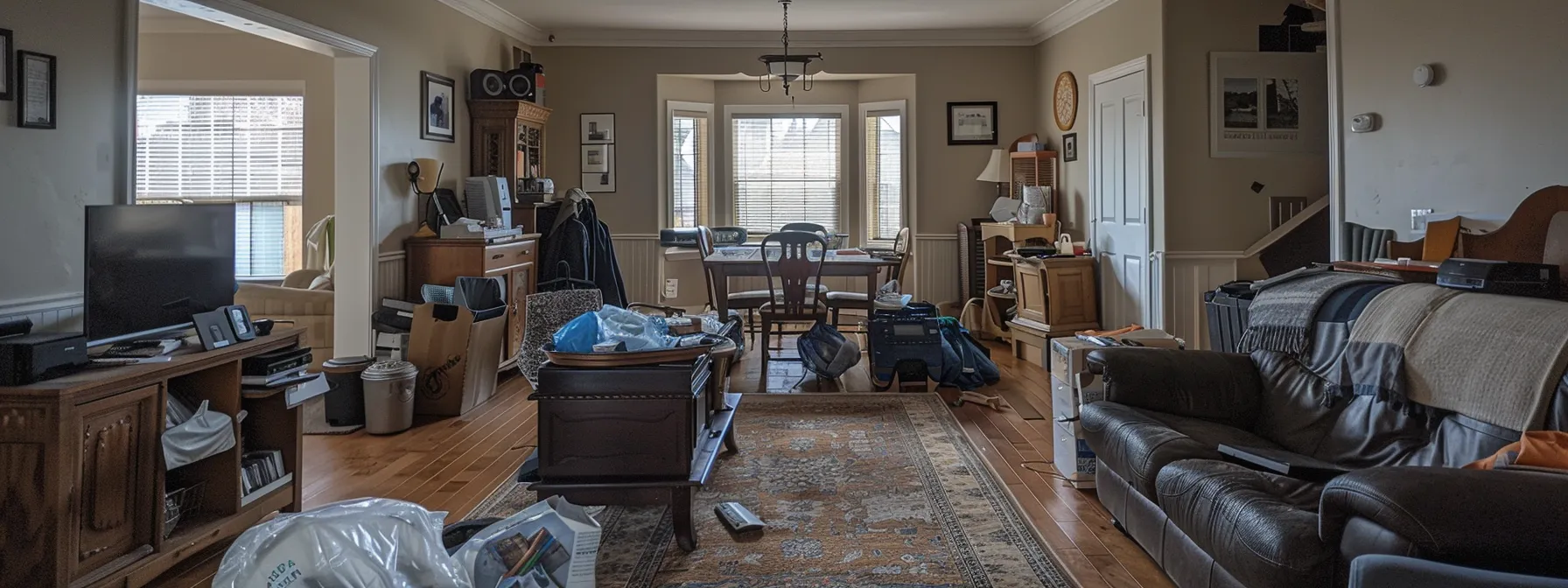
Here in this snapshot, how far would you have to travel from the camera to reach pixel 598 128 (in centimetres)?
784

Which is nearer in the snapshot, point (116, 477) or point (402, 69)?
point (116, 477)

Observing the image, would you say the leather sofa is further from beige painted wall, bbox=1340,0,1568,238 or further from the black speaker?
the black speaker

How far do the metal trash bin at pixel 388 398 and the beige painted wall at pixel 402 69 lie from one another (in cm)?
117

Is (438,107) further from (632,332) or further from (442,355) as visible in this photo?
(632,332)

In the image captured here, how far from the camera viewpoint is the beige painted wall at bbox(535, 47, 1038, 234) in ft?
25.7

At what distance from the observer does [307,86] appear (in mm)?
6996

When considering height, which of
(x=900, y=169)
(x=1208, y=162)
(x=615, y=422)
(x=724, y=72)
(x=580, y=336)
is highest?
(x=724, y=72)

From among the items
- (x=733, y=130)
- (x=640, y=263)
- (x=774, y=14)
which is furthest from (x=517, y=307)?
(x=733, y=130)

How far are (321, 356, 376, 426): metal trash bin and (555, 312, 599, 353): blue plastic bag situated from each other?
205 centimetres

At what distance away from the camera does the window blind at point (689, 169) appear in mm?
8320

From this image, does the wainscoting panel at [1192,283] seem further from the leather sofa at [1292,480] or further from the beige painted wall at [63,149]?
the beige painted wall at [63,149]

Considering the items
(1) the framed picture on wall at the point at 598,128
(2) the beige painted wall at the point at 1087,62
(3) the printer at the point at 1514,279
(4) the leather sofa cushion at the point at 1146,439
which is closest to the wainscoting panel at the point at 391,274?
(1) the framed picture on wall at the point at 598,128

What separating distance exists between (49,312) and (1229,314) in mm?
4308

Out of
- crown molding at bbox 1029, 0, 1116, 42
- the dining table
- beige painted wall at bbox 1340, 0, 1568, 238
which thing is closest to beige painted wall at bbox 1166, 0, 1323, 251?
crown molding at bbox 1029, 0, 1116, 42
